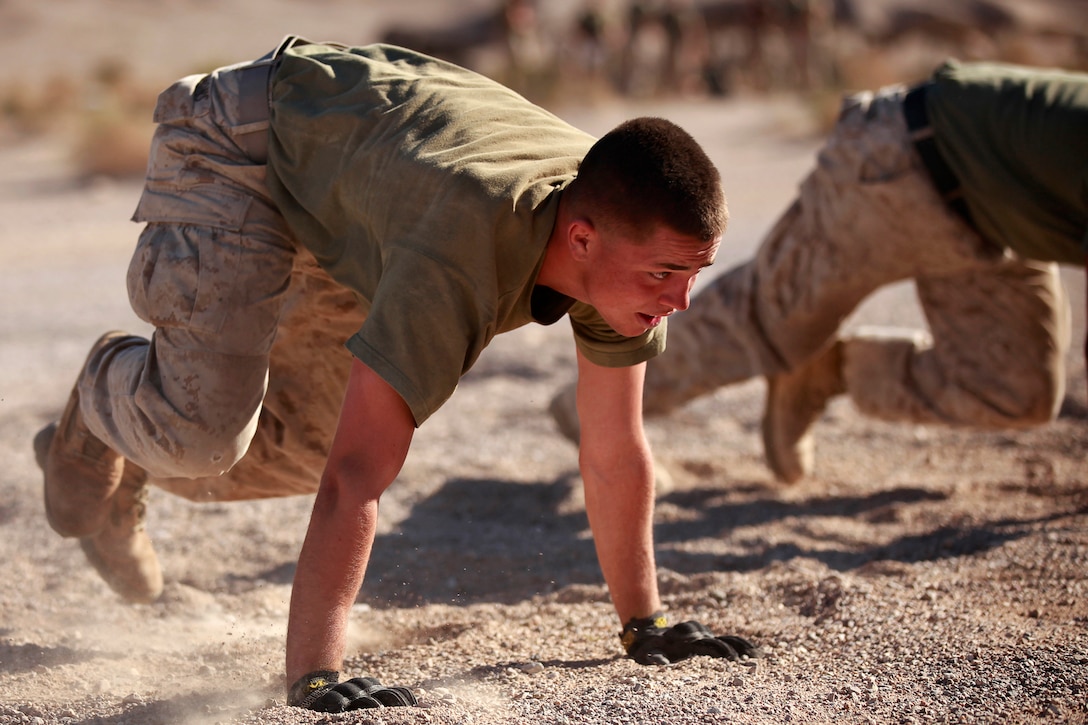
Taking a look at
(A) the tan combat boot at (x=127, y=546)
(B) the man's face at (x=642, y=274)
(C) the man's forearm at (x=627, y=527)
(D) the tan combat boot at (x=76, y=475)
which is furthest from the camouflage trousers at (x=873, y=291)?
(D) the tan combat boot at (x=76, y=475)

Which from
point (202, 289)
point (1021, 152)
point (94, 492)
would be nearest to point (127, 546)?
point (94, 492)

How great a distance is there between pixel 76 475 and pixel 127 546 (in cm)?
29

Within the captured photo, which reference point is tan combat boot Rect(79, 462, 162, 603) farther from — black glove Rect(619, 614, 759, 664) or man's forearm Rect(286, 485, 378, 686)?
black glove Rect(619, 614, 759, 664)

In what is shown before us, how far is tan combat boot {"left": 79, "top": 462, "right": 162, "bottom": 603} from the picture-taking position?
3178 millimetres

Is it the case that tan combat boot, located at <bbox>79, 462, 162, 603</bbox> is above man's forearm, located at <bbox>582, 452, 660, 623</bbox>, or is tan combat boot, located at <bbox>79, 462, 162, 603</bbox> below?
below

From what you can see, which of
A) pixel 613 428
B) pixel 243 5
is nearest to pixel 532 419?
pixel 613 428

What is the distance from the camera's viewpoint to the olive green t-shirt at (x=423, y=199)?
6.95 ft

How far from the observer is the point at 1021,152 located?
3.42 m

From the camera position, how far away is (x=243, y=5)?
96.9 ft

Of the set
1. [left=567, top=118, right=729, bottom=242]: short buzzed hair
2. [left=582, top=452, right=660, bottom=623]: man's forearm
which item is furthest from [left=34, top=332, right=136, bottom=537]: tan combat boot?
[left=567, top=118, right=729, bottom=242]: short buzzed hair

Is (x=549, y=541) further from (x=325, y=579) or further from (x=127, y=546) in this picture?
(x=325, y=579)

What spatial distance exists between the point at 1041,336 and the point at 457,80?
2.29 meters

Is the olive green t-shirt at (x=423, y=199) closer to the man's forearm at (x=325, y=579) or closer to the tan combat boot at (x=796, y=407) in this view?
the man's forearm at (x=325, y=579)

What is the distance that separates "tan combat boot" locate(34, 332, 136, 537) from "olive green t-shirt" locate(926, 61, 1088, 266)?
2468mm
